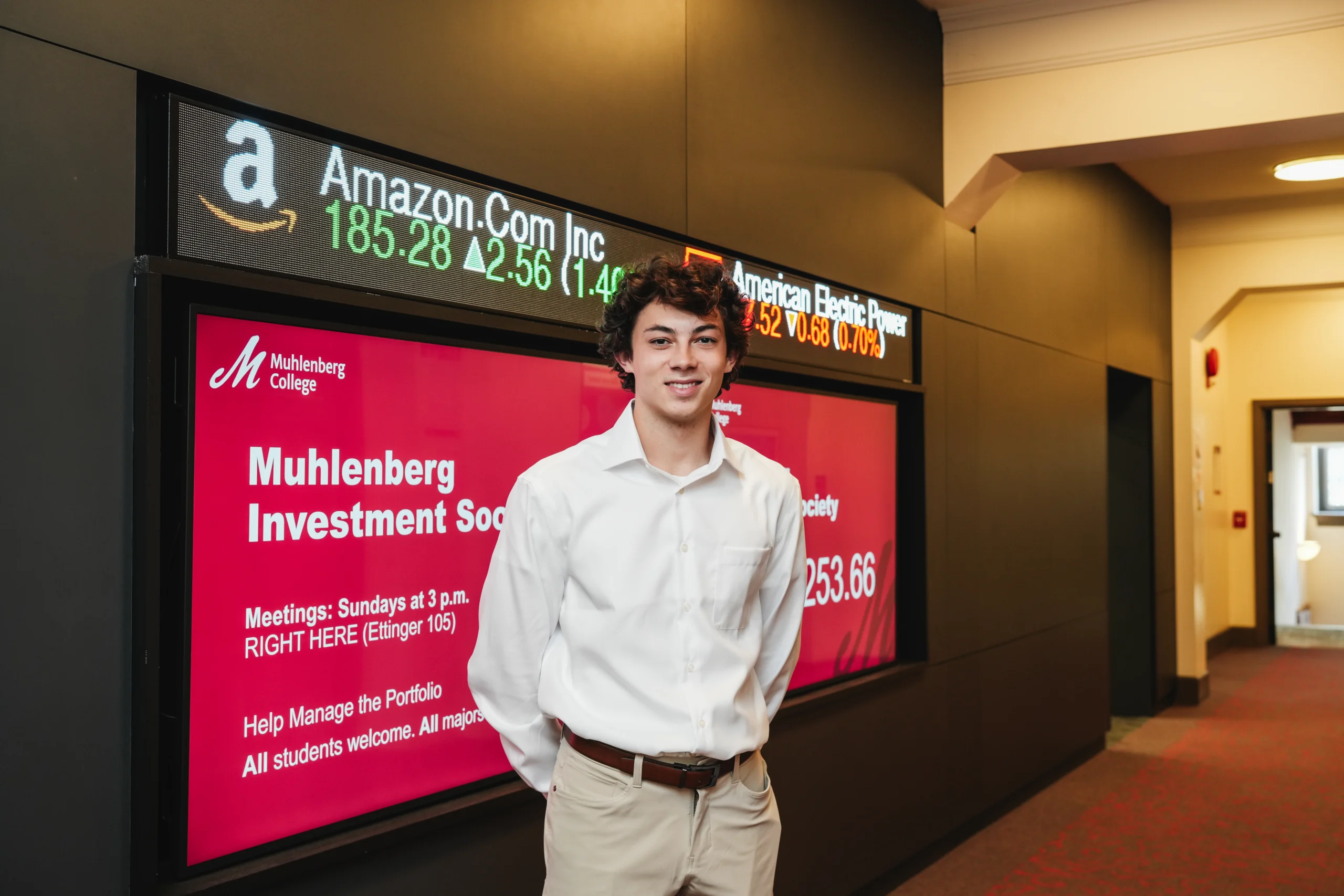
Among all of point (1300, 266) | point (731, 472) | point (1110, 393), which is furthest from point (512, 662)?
point (1300, 266)

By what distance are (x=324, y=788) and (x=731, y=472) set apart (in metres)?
0.92

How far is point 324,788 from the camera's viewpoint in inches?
76.7

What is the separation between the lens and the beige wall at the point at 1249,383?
972 centimetres

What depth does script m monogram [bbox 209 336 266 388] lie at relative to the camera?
5.83 feet

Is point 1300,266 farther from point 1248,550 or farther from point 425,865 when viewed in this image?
point 425,865

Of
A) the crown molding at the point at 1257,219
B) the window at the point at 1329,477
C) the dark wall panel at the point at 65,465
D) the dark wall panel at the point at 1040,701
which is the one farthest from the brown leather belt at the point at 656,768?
the window at the point at 1329,477

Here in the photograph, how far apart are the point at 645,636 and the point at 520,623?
19 centimetres

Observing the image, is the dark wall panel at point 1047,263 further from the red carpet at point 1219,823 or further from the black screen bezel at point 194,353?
the black screen bezel at point 194,353

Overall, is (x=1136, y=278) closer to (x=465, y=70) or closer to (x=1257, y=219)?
(x=1257, y=219)

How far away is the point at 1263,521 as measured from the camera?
10133 mm

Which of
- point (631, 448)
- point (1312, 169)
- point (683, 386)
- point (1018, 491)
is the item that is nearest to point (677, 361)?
point (683, 386)

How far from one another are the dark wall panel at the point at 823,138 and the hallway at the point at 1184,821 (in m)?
2.14

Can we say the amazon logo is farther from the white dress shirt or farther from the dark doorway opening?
the dark doorway opening

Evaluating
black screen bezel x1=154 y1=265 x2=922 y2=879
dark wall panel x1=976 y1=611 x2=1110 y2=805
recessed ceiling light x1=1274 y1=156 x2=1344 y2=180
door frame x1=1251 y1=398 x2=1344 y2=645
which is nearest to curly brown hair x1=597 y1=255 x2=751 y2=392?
black screen bezel x1=154 y1=265 x2=922 y2=879
